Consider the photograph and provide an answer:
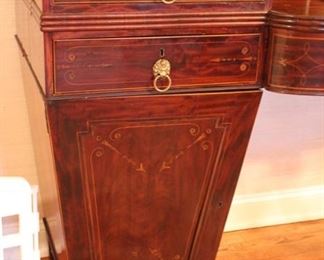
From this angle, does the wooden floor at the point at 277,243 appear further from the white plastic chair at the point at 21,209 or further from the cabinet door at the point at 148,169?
the white plastic chair at the point at 21,209

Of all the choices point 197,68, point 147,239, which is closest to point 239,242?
point 147,239

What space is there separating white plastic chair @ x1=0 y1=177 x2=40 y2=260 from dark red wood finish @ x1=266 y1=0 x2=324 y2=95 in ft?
2.14

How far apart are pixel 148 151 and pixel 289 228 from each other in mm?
1082

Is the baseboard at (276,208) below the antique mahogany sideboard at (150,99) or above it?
below

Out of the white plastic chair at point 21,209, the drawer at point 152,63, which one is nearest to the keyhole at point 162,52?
the drawer at point 152,63

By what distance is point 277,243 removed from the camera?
84.4 inches

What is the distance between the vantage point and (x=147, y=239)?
1535 mm

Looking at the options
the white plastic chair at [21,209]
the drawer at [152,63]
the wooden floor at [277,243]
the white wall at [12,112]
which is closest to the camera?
the drawer at [152,63]

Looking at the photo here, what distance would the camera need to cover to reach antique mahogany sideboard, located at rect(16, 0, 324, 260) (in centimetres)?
124

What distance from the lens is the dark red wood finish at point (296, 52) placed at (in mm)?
1287

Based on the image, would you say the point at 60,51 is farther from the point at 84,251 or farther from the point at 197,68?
the point at 84,251

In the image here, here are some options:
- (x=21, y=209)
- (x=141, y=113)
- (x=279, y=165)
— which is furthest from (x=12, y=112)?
(x=279, y=165)

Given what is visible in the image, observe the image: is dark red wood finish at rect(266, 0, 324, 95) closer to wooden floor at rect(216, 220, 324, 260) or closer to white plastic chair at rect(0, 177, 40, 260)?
white plastic chair at rect(0, 177, 40, 260)

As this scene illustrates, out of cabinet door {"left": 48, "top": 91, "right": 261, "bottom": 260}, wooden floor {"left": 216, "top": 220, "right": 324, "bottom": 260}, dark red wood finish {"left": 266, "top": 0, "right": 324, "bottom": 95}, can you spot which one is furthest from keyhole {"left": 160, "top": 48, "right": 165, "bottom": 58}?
wooden floor {"left": 216, "top": 220, "right": 324, "bottom": 260}
